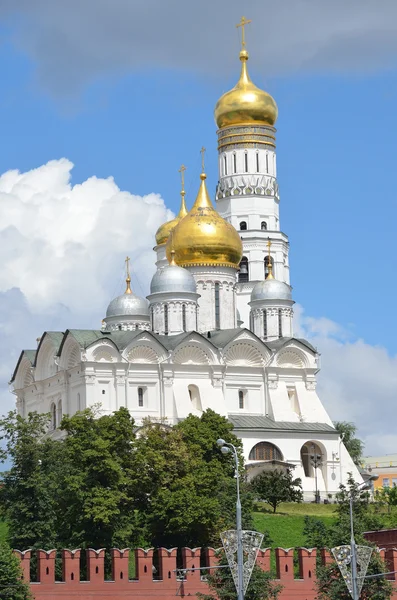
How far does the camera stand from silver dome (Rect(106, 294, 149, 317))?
8188 cm

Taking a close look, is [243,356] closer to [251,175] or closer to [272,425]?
[272,425]

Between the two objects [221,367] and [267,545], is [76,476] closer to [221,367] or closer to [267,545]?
[267,545]

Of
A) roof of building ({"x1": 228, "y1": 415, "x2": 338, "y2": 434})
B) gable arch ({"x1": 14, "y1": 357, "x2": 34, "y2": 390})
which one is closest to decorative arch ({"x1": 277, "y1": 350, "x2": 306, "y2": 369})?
roof of building ({"x1": 228, "y1": 415, "x2": 338, "y2": 434})

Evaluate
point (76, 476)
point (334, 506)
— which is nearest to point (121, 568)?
point (76, 476)

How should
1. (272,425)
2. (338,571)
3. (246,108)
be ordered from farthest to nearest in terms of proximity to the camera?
(246,108)
(272,425)
(338,571)

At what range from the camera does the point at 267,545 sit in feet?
185

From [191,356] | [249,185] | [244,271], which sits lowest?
[191,356]

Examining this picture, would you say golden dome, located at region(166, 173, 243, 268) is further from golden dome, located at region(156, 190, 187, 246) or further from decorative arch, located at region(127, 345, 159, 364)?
decorative arch, located at region(127, 345, 159, 364)

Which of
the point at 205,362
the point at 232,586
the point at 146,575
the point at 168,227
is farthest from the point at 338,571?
the point at 168,227

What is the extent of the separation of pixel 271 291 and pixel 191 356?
6.34 meters

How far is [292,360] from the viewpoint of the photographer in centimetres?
7981

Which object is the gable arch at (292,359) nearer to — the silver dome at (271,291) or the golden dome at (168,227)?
the silver dome at (271,291)

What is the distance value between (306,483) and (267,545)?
20.4 meters

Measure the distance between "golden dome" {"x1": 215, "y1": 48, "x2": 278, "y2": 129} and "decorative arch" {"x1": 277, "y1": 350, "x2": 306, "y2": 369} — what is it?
13.7 meters
